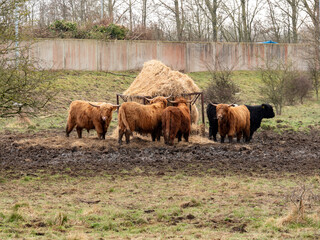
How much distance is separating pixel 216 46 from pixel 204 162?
2666cm

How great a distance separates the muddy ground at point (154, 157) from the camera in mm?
11625

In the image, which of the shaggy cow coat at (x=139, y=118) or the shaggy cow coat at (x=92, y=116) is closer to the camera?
the shaggy cow coat at (x=139, y=118)

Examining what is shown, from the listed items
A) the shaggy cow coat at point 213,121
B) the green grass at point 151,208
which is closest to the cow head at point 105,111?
the shaggy cow coat at point 213,121

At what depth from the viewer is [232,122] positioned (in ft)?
52.3

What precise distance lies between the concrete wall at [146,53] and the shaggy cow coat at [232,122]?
43.7ft

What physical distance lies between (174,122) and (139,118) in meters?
0.97

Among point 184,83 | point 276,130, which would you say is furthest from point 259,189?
point 276,130

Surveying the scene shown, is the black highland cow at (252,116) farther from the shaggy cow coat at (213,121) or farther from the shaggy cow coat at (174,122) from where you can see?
the shaggy cow coat at (174,122)

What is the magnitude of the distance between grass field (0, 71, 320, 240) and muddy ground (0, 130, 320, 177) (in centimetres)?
32

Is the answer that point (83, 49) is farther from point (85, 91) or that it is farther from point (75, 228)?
point (75, 228)

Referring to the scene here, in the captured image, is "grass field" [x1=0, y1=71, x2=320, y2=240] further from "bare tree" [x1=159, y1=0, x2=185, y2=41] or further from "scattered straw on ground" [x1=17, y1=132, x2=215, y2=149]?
"bare tree" [x1=159, y1=0, x2=185, y2=41]

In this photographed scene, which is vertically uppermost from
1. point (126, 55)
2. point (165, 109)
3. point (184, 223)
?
point (126, 55)

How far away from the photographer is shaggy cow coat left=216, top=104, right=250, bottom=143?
1571 centimetres

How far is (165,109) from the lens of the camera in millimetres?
15180
